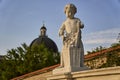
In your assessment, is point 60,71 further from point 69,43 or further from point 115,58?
point 115,58

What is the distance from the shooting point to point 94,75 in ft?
24.5

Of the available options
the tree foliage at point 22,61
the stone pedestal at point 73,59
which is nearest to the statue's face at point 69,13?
the stone pedestal at point 73,59

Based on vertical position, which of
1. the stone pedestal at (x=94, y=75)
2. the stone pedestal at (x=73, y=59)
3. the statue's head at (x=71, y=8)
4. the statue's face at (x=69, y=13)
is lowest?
the stone pedestal at (x=94, y=75)

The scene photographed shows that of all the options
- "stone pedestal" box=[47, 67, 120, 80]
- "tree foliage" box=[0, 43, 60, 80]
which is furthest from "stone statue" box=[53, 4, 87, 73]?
"tree foliage" box=[0, 43, 60, 80]

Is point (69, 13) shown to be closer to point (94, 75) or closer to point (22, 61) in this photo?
point (94, 75)

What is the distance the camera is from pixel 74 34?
882cm

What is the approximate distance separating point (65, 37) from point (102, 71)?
6.66ft

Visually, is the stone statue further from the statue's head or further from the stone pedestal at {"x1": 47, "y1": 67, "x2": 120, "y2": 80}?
the stone pedestal at {"x1": 47, "y1": 67, "x2": 120, "y2": 80}

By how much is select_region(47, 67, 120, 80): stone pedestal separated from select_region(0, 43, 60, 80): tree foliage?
22758 mm

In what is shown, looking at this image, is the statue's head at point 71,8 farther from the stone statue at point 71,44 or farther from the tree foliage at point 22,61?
the tree foliage at point 22,61

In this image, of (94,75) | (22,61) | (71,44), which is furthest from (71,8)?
(22,61)

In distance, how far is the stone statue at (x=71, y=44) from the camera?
8625mm

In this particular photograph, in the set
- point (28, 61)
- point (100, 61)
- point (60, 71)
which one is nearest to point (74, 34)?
point (60, 71)

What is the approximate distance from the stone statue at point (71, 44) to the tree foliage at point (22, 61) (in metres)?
22.0
